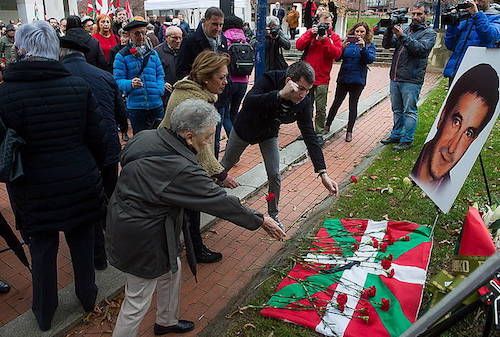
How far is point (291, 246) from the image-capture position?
4.09 m

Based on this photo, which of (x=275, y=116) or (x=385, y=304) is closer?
(x=385, y=304)

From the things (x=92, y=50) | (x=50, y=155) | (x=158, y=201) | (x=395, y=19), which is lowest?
(x=158, y=201)

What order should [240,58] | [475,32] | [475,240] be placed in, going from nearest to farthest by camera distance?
[475,240], [240,58], [475,32]

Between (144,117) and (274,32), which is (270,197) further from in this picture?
(274,32)

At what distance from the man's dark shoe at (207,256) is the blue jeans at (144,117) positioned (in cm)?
208

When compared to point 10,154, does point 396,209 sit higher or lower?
lower

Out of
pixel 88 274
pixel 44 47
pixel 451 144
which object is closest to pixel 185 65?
pixel 44 47

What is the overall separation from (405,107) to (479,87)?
9.11ft

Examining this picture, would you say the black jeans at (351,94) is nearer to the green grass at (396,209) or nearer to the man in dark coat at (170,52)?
the green grass at (396,209)

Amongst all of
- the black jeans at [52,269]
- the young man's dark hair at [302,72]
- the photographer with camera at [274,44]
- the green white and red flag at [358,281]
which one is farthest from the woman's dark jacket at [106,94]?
the photographer with camera at [274,44]

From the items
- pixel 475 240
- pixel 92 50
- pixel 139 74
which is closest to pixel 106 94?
pixel 139 74

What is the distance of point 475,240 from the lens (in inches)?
111

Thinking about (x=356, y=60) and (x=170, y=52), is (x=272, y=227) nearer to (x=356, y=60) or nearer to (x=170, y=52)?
(x=170, y=52)

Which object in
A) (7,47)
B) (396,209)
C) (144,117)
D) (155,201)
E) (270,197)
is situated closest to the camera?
(155,201)
